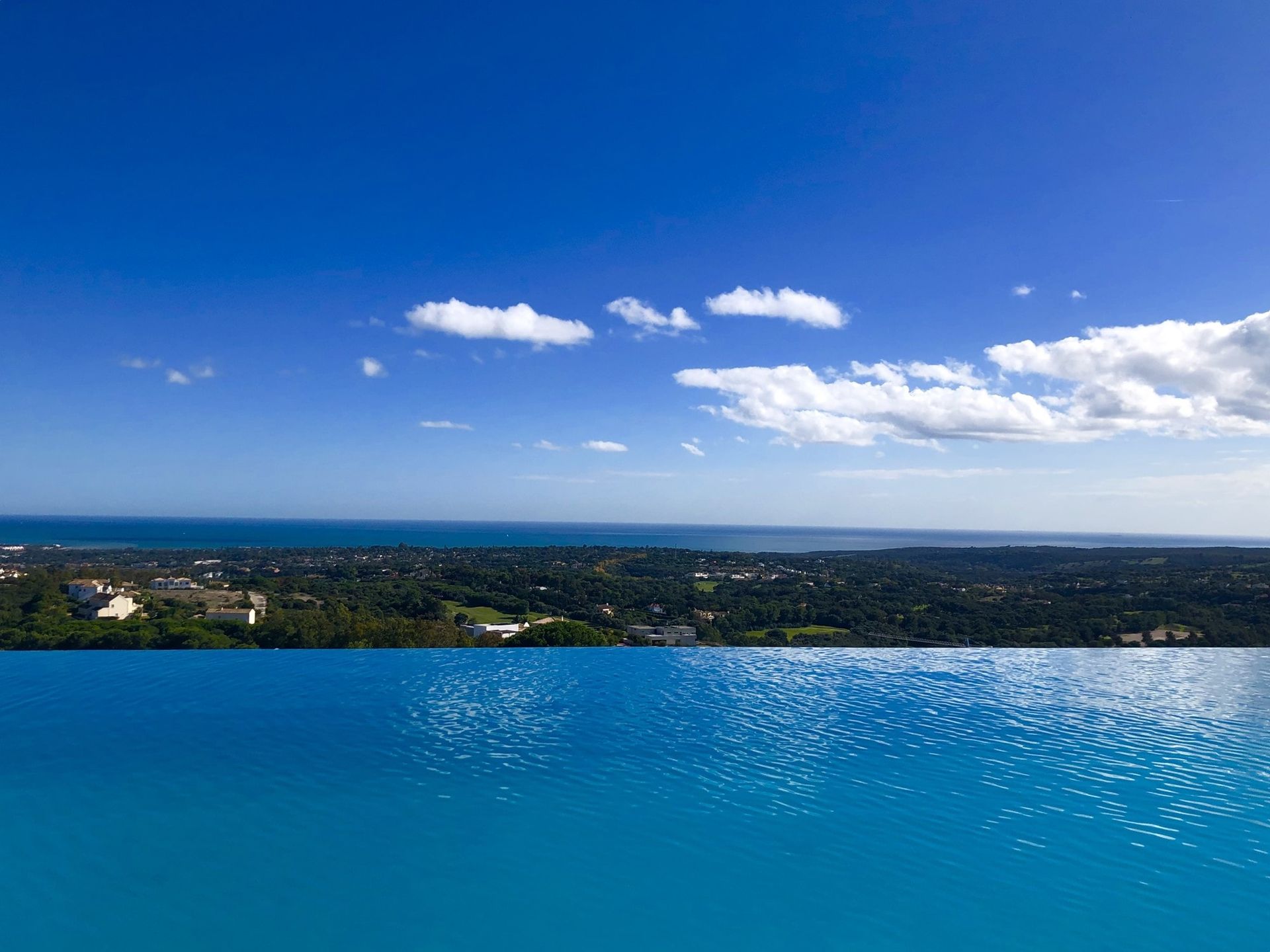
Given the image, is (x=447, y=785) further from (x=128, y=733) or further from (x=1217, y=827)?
(x=1217, y=827)

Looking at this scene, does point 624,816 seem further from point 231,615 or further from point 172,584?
point 172,584

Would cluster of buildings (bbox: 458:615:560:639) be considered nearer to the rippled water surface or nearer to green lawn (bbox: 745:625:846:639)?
the rippled water surface

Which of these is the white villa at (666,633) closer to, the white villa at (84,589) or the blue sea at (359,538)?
the white villa at (84,589)

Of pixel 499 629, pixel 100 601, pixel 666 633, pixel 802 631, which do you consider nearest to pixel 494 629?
pixel 499 629

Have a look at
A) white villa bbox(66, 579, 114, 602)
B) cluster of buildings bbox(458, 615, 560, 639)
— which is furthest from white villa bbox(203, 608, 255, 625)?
cluster of buildings bbox(458, 615, 560, 639)

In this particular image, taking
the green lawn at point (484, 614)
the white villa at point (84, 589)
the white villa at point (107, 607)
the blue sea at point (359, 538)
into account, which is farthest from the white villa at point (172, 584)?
the blue sea at point (359, 538)
